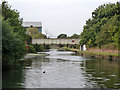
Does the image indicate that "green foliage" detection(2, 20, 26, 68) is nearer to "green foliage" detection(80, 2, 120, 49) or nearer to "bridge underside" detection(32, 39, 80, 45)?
"green foliage" detection(80, 2, 120, 49)

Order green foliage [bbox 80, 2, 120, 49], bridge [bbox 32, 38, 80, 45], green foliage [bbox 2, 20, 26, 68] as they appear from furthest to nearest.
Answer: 1. bridge [bbox 32, 38, 80, 45]
2. green foliage [bbox 80, 2, 120, 49]
3. green foliage [bbox 2, 20, 26, 68]

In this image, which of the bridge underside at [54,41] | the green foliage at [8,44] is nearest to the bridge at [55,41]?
the bridge underside at [54,41]

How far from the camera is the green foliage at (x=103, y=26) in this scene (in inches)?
3679

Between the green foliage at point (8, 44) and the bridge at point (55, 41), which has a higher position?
the bridge at point (55, 41)

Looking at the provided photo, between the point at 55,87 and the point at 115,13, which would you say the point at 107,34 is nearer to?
the point at 115,13

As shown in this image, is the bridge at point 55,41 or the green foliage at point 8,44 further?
the bridge at point 55,41

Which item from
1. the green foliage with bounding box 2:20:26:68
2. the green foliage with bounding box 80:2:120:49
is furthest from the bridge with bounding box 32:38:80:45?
the green foliage with bounding box 2:20:26:68

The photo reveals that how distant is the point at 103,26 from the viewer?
10225 centimetres

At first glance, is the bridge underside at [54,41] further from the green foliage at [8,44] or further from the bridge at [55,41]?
the green foliage at [8,44]

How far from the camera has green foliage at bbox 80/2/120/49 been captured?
93.4 m

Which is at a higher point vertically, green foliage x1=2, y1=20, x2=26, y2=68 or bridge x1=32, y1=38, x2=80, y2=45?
bridge x1=32, y1=38, x2=80, y2=45

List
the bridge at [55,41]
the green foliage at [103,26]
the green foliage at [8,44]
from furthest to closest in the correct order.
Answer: the bridge at [55,41]
the green foliage at [103,26]
the green foliage at [8,44]

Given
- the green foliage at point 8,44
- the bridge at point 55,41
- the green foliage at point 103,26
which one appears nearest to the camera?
the green foliage at point 8,44

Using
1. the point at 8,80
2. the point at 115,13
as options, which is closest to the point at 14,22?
the point at 8,80
